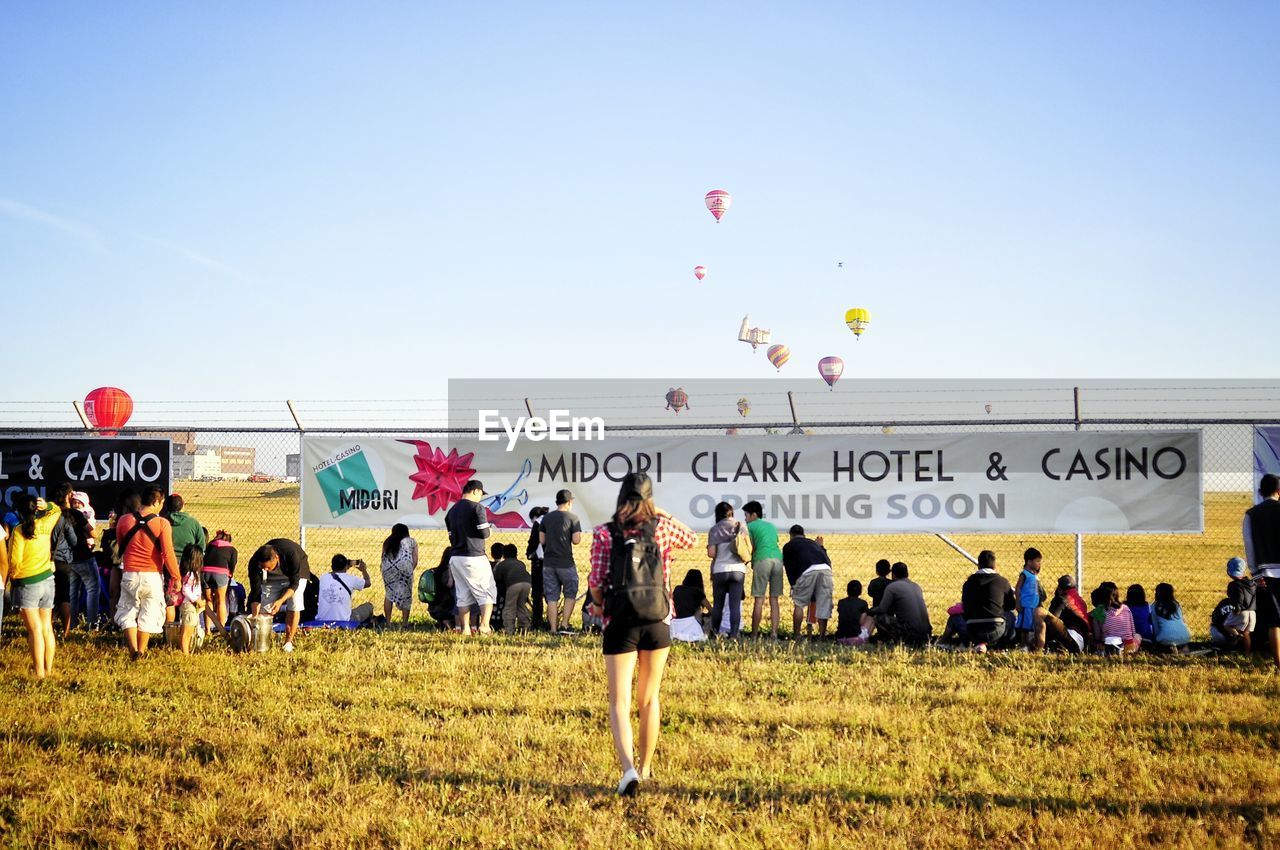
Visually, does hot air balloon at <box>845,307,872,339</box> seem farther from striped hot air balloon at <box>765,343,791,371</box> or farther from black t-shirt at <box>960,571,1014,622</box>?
black t-shirt at <box>960,571,1014,622</box>

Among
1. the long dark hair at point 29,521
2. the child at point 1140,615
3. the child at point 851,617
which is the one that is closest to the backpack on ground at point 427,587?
the long dark hair at point 29,521

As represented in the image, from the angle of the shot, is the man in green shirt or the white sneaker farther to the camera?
Answer: the man in green shirt

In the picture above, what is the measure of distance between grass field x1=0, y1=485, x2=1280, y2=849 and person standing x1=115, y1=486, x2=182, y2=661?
35 centimetres

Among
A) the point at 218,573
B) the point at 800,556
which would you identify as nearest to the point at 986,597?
the point at 800,556

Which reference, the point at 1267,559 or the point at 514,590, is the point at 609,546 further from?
the point at 1267,559

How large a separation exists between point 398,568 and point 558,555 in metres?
2.15

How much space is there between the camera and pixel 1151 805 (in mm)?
5730

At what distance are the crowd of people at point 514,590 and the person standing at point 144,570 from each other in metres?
0.01

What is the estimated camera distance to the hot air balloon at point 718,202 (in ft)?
182

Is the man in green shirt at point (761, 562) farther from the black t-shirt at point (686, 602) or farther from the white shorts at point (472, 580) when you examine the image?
the white shorts at point (472, 580)

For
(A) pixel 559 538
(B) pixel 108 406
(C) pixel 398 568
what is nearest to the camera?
(A) pixel 559 538

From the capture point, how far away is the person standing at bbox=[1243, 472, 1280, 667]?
374 inches

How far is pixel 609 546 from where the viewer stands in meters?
5.92

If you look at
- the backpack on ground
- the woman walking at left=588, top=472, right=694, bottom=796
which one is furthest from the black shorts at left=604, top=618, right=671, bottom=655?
the backpack on ground
